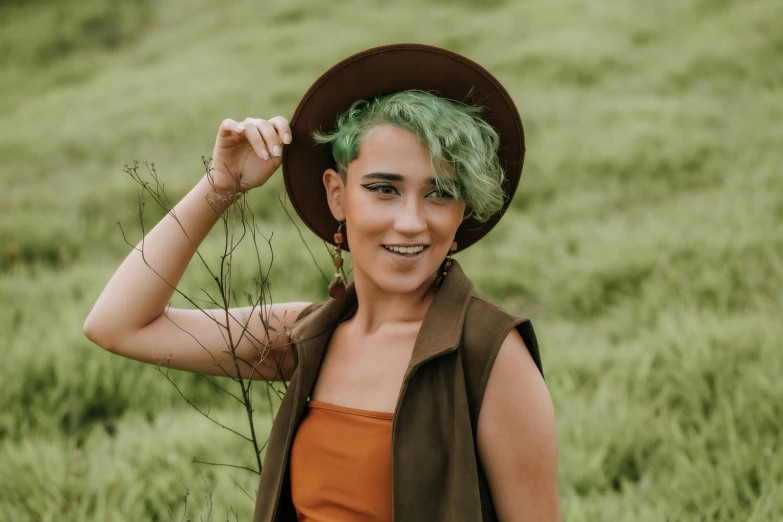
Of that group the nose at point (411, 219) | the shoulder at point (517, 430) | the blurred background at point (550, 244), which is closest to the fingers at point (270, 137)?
the nose at point (411, 219)

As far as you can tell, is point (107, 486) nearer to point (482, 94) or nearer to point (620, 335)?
point (482, 94)

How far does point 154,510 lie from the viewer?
10.9 feet

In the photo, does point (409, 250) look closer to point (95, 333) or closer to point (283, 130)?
point (283, 130)

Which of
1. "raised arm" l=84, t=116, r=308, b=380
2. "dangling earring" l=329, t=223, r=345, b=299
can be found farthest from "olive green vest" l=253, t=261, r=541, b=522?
"raised arm" l=84, t=116, r=308, b=380

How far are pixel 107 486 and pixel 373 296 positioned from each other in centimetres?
193

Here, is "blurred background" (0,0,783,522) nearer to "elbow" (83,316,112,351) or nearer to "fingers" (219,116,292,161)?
"elbow" (83,316,112,351)

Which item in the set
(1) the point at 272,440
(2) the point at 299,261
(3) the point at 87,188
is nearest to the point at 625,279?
(2) the point at 299,261

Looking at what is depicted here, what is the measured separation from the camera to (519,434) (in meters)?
1.77

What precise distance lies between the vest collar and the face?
0.27 ft

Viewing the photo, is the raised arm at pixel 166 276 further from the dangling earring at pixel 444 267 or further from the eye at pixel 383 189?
the dangling earring at pixel 444 267

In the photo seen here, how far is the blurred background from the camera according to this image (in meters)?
3.40

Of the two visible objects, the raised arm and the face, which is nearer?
the face

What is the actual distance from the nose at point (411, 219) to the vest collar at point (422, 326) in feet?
0.52

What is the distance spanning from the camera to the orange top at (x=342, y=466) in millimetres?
1857
